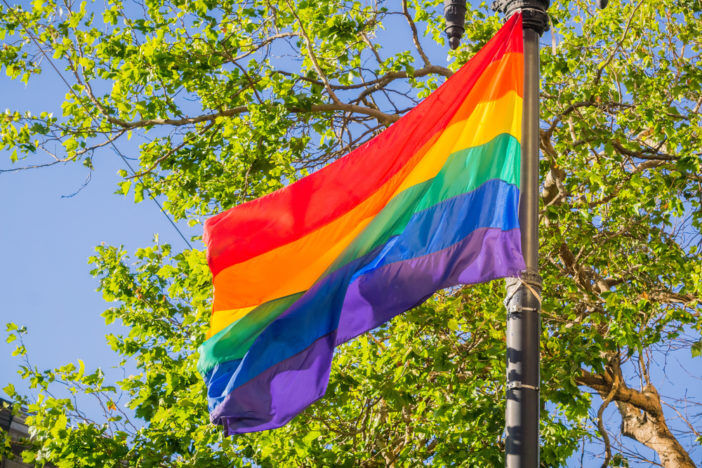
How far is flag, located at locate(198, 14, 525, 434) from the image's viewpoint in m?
4.42

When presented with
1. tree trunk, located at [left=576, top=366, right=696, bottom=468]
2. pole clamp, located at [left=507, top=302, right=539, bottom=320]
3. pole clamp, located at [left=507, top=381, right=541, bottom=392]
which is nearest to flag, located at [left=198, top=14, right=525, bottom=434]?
pole clamp, located at [left=507, top=302, right=539, bottom=320]

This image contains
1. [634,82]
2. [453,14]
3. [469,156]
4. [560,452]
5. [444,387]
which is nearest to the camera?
[469,156]

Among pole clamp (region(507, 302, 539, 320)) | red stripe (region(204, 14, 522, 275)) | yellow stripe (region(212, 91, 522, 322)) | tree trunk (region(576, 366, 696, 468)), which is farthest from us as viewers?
tree trunk (region(576, 366, 696, 468))

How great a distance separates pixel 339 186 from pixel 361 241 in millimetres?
510

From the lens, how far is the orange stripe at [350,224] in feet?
15.6

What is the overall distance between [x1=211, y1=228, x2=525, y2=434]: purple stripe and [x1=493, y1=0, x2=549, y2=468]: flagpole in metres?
0.36

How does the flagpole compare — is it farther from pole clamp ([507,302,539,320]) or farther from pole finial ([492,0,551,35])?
pole finial ([492,0,551,35])

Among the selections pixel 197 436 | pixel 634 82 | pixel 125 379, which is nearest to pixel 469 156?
pixel 197 436

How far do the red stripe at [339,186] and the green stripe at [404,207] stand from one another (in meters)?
0.31

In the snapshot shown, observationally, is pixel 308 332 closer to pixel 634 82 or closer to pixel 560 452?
pixel 560 452

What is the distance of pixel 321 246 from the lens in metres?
5.25

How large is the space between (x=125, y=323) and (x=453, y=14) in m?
7.65

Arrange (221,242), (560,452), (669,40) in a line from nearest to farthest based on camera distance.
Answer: (221,242), (560,452), (669,40)

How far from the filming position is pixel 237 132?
375 inches
